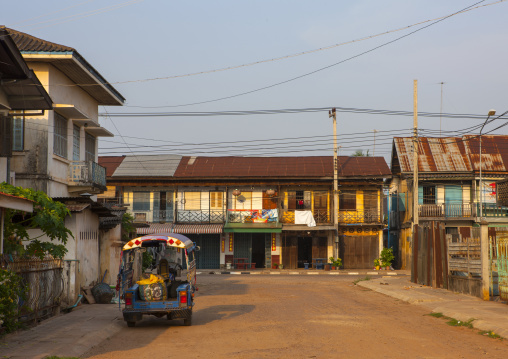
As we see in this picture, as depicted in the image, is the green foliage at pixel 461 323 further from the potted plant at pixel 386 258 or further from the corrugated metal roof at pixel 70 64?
the potted plant at pixel 386 258

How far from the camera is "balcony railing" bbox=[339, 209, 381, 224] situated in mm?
44969

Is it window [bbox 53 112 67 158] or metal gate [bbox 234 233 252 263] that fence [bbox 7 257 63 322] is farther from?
metal gate [bbox 234 233 252 263]

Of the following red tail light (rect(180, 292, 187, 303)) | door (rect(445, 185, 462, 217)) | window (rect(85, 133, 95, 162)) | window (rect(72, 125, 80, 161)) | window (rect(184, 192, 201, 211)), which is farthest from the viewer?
window (rect(184, 192, 201, 211))

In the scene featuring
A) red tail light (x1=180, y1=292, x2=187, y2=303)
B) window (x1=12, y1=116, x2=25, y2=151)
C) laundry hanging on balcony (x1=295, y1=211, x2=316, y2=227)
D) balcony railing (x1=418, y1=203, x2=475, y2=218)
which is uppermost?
window (x1=12, y1=116, x2=25, y2=151)

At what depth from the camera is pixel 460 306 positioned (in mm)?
16984

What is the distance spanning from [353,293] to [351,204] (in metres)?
21.9

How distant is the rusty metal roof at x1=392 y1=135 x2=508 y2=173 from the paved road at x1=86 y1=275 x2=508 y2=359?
26.8 m

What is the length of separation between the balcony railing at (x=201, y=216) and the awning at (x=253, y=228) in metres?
1.14

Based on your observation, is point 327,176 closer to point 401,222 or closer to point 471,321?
point 401,222

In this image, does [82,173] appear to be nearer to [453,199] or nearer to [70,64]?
[70,64]

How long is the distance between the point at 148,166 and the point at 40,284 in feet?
111

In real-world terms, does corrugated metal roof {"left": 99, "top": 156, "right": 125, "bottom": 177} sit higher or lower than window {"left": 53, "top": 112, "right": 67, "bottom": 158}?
higher

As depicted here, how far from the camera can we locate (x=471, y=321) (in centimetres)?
1412

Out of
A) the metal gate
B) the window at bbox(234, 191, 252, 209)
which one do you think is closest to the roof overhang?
the window at bbox(234, 191, 252, 209)
